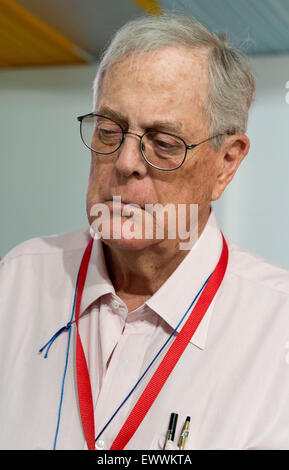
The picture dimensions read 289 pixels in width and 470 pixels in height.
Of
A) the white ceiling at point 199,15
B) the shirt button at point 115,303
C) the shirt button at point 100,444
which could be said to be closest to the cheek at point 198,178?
the shirt button at point 115,303

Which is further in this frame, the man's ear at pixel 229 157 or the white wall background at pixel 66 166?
the white wall background at pixel 66 166

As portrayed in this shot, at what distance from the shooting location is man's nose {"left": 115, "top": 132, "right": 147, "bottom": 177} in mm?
1191

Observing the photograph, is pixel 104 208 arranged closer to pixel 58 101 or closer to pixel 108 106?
pixel 108 106

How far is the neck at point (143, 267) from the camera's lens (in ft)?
4.29

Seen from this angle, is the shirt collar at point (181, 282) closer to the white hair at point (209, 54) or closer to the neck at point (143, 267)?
the neck at point (143, 267)

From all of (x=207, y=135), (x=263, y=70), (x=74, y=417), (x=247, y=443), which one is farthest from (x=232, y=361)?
(x=263, y=70)

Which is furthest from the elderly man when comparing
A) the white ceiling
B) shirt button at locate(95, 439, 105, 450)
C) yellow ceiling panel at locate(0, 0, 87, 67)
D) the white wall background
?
the white wall background

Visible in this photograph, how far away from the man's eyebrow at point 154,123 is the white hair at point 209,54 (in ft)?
0.26

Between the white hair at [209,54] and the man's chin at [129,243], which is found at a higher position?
the white hair at [209,54]

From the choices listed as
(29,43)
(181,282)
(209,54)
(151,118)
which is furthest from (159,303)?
(29,43)

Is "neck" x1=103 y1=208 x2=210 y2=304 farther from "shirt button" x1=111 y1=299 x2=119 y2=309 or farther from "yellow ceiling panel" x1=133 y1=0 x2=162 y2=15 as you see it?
"yellow ceiling panel" x1=133 y1=0 x2=162 y2=15

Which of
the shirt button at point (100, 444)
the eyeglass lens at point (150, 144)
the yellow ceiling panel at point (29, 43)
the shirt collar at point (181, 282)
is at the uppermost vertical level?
the yellow ceiling panel at point (29, 43)

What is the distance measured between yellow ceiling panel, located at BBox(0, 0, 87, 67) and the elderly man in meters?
1.23

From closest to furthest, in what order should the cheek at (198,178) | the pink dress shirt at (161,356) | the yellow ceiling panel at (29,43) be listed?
the pink dress shirt at (161,356), the cheek at (198,178), the yellow ceiling panel at (29,43)
